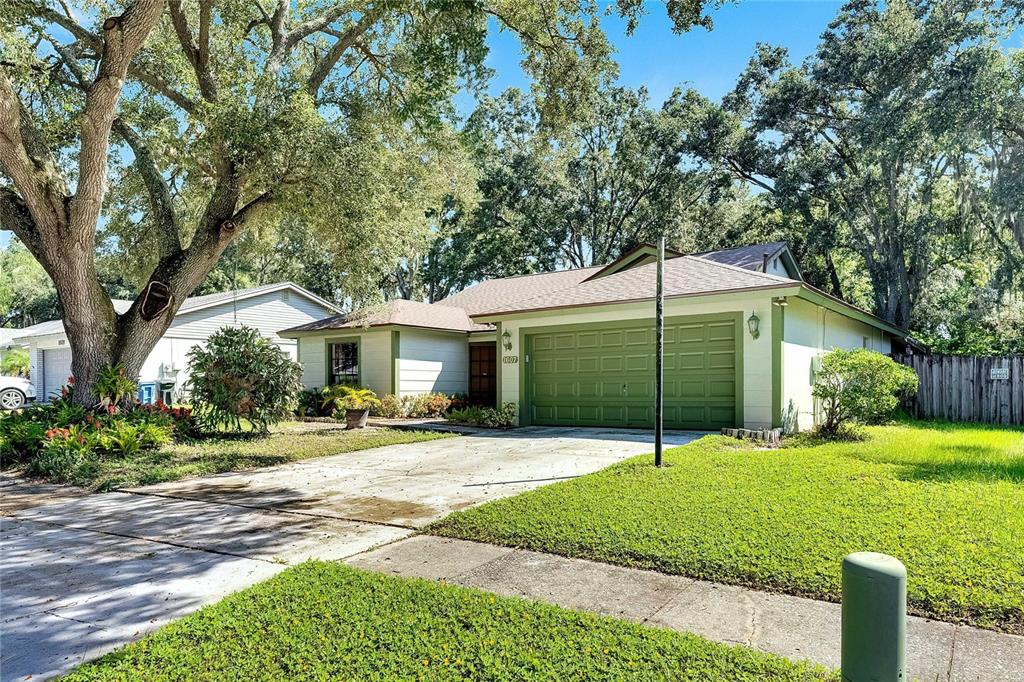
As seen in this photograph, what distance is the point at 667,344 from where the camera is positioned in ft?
38.6

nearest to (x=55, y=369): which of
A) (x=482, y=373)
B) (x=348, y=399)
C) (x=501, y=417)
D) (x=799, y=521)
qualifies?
(x=348, y=399)

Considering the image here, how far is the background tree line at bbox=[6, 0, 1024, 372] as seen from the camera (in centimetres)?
1036

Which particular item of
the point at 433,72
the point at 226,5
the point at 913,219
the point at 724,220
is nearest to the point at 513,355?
the point at 433,72

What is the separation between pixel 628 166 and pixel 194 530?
80.4 ft

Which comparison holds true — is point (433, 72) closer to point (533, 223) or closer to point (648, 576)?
point (648, 576)

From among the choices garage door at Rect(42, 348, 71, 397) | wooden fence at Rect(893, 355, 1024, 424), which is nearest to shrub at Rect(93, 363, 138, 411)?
garage door at Rect(42, 348, 71, 397)

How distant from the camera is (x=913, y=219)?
2045 cm

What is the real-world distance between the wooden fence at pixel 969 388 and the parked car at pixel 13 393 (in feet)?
88.4

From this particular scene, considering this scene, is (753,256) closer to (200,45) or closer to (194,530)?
(200,45)

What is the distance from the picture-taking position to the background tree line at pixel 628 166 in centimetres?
1036

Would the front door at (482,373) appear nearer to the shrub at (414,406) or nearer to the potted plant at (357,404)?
the shrub at (414,406)

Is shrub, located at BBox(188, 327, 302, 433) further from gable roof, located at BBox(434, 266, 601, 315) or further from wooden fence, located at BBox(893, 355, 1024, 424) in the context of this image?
wooden fence, located at BBox(893, 355, 1024, 424)

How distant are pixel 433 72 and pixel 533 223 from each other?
2144 centimetres

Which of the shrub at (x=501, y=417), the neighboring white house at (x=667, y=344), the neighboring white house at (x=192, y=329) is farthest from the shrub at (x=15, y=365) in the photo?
the shrub at (x=501, y=417)
